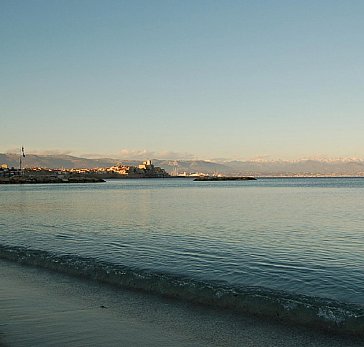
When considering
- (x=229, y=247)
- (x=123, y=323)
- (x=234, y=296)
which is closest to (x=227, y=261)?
(x=229, y=247)

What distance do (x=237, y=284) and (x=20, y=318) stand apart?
6767 mm

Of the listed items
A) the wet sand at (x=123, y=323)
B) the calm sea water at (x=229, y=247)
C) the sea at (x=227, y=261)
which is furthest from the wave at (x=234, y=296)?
the calm sea water at (x=229, y=247)

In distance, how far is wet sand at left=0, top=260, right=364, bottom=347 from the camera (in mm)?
9492

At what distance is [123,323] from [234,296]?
3656mm

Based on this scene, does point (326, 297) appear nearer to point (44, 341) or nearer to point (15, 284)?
point (44, 341)

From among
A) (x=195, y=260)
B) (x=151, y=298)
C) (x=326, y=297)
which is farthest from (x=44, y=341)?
(x=195, y=260)

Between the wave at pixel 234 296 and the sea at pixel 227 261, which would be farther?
the sea at pixel 227 261

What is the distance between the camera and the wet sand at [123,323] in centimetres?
949

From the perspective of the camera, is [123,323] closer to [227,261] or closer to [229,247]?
[227,261]

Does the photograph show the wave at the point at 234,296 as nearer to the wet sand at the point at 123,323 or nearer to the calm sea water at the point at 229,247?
the wet sand at the point at 123,323

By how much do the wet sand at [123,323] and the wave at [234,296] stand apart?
1.91 feet

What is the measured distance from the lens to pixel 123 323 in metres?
10.7

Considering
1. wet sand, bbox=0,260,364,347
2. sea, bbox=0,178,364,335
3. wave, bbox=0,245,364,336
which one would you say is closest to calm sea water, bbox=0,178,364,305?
sea, bbox=0,178,364,335

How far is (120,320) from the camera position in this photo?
10922 millimetres
